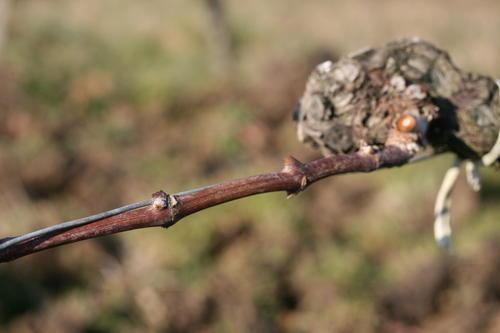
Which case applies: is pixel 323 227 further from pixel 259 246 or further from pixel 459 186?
pixel 459 186

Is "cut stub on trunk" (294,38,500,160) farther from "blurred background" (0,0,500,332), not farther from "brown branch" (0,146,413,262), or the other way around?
"blurred background" (0,0,500,332)

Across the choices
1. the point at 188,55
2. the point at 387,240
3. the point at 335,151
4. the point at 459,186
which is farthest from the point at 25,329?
the point at 188,55

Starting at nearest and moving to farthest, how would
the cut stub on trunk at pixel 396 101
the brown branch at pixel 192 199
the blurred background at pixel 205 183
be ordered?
the brown branch at pixel 192 199 → the cut stub on trunk at pixel 396 101 → the blurred background at pixel 205 183

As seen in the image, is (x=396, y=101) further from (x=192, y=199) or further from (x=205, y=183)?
(x=205, y=183)

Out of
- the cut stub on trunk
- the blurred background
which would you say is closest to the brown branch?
the cut stub on trunk

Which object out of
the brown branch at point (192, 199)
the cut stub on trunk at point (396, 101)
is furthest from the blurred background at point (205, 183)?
the brown branch at point (192, 199)

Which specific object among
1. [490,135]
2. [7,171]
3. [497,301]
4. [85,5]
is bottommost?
[490,135]

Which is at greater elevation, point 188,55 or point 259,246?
point 188,55

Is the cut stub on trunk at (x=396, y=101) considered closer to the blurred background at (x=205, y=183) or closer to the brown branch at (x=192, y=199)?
the brown branch at (x=192, y=199)
